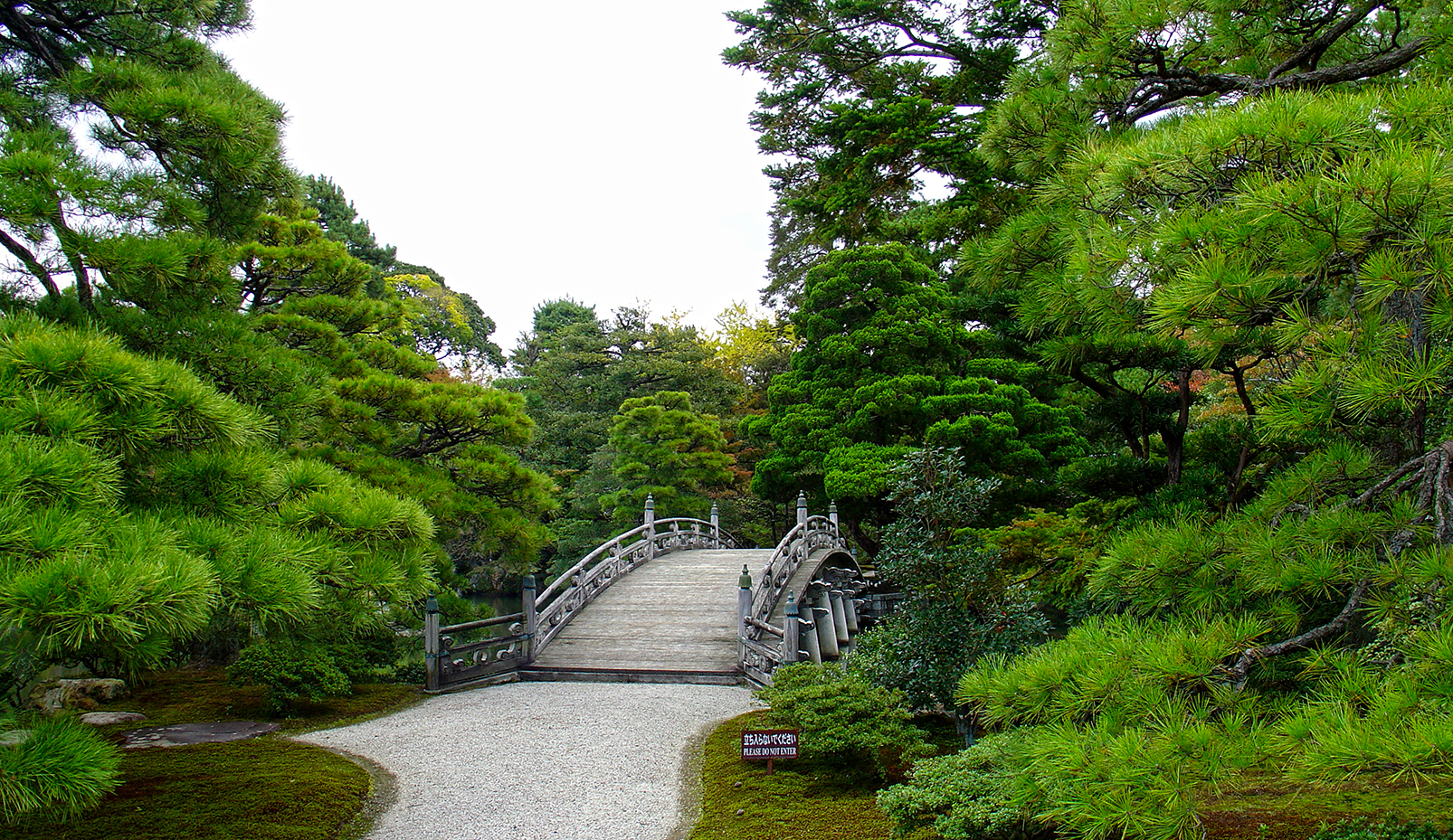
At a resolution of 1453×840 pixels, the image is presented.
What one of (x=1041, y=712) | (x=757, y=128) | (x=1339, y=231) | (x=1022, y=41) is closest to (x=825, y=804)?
(x=1041, y=712)

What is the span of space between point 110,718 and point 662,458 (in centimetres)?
1175

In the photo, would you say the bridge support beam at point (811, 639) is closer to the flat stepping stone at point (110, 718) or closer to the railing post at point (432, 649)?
the railing post at point (432, 649)

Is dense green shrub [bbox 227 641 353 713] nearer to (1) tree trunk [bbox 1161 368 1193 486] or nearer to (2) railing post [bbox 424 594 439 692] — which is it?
(2) railing post [bbox 424 594 439 692]

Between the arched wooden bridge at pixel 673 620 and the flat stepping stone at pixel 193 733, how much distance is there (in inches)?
87.8

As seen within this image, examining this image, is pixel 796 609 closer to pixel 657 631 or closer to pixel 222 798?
pixel 657 631

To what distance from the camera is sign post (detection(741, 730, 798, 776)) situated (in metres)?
5.04

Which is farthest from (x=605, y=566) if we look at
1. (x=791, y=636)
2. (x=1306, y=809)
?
(x=1306, y=809)

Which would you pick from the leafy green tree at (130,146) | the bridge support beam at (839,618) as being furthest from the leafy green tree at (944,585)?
the bridge support beam at (839,618)

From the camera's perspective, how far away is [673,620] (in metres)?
11.6

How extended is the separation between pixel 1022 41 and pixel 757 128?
13.5ft

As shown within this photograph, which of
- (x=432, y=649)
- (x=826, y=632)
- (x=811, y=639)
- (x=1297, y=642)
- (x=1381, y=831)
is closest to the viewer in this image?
(x=1297, y=642)

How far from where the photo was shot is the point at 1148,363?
6113 millimetres

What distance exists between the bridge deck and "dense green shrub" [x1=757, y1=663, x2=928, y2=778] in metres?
4.53

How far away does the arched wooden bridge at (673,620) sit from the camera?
31.6ft
